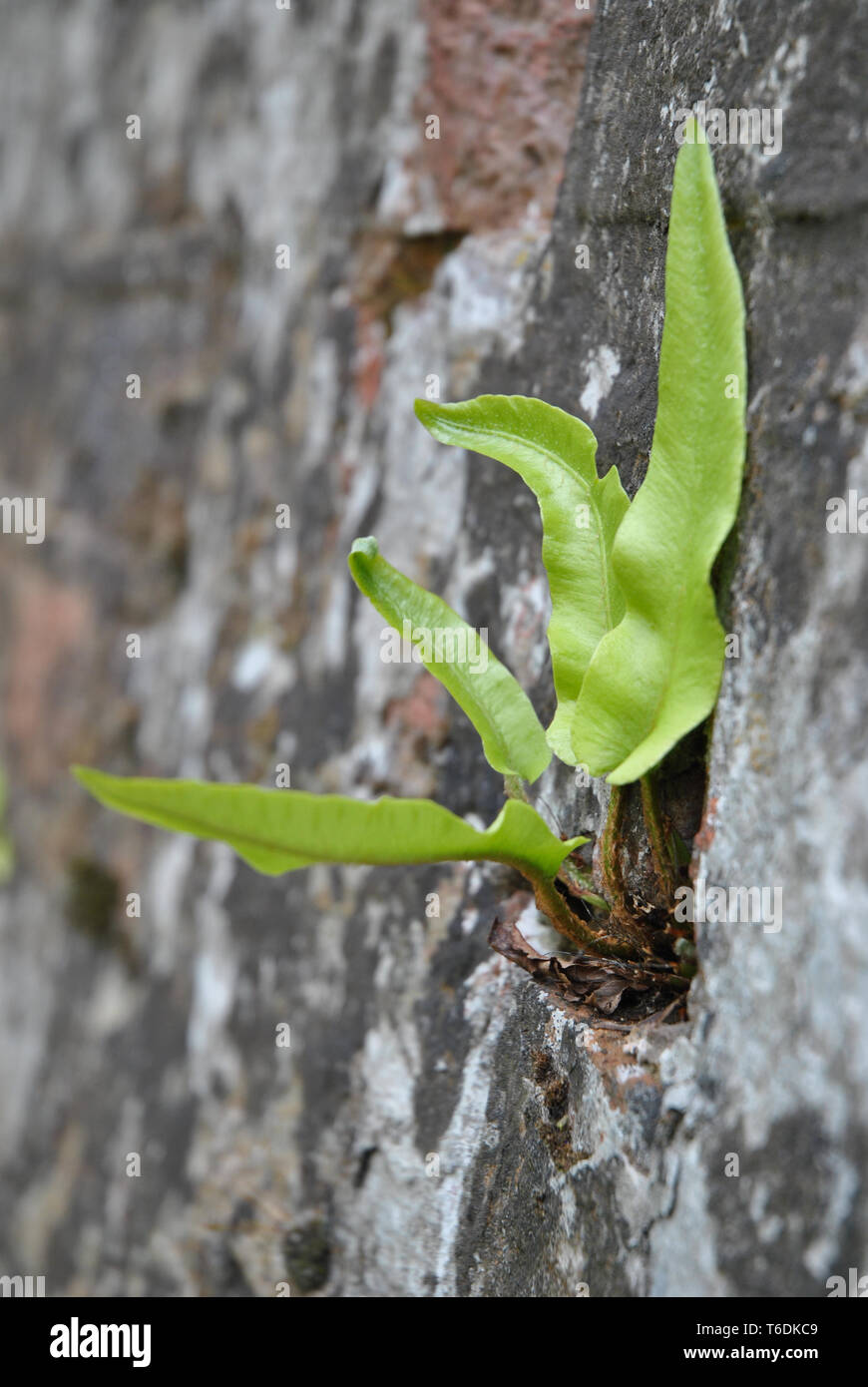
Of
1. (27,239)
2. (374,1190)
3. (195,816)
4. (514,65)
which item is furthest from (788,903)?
(27,239)

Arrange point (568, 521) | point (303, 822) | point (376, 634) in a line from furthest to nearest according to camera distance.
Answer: point (376, 634) < point (568, 521) < point (303, 822)

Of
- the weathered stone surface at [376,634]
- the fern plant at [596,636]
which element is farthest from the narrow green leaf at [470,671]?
the weathered stone surface at [376,634]

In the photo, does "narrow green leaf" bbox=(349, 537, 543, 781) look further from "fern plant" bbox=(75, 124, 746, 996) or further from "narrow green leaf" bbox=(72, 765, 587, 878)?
"narrow green leaf" bbox=(72, 765, 587, 878)

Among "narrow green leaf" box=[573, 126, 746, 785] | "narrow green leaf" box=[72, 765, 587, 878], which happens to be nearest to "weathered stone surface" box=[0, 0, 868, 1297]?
"narrow green leaf" box=[573, 126, 746, 785]

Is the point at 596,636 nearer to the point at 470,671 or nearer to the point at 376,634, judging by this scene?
the point at 470,671

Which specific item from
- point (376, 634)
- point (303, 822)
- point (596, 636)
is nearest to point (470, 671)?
point (596, 636)
